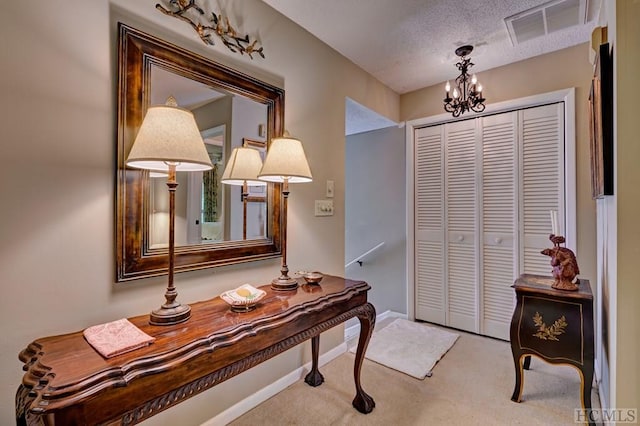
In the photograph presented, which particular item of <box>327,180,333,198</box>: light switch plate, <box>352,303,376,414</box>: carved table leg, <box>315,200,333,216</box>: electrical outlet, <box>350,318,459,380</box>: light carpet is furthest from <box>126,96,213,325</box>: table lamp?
<box>350,318,459,380</box>: light carpet

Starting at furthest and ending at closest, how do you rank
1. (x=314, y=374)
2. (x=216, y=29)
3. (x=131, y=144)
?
(x=314, y=374)
(x=216, y=29)
(x=131, y=144)

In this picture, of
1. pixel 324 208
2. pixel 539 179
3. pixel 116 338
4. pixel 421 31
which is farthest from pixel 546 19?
pixel 116 338

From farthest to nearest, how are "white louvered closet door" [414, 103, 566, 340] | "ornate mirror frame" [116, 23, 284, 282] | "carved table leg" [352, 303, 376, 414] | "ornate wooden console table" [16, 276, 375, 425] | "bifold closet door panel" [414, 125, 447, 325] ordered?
1. "bifold closet door panel" [414, 125, 447, 325]
2. "white louvered closet door" [414, 103, 566, 340]
3. "carved table leg" [352, 303, 376, 414]
4. "ornate mirror frame" [116, 23, 284, 282]
5. "ornate wooden console table" [16, 276, 375, 425]

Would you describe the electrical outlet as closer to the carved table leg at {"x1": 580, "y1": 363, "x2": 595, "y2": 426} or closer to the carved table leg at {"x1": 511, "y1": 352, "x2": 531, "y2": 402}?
the carved table leg at {"x1": 511, "y1": 352, "x2": 531, "y2": 402}

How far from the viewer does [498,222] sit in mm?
2844

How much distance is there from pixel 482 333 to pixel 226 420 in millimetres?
2422

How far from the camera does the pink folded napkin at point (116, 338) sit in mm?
947

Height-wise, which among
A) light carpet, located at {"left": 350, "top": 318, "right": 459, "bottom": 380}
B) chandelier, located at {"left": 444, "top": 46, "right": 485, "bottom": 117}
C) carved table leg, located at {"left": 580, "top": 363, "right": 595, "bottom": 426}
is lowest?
light carpet, located at {"left": 350, "top": 318, "right": 459, "bottom": 380}

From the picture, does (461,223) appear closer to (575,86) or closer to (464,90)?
(464,90)

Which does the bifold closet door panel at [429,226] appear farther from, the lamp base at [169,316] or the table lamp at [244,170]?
the lamp base at [169,316]

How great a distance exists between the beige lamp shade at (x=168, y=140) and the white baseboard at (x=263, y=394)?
140 centimetres

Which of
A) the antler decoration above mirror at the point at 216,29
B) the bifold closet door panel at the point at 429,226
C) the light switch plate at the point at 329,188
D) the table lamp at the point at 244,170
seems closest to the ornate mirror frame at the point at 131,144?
the antler decoration above mirror at the point at 216,29

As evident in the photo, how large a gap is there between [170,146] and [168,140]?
26mm

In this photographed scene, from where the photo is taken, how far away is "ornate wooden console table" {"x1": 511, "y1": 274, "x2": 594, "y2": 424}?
1.69 m
